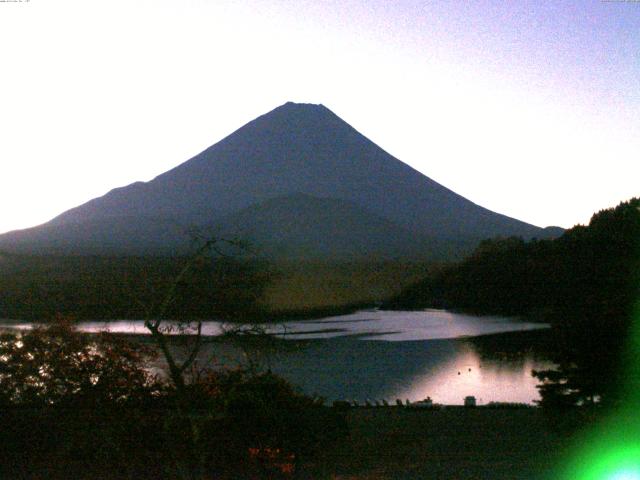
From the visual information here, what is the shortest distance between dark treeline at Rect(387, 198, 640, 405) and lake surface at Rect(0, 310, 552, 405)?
67.4 inches

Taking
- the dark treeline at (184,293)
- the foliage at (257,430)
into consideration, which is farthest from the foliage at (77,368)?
the foliage at (257,430)


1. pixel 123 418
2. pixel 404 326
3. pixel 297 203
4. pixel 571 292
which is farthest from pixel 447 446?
pixel 297 203

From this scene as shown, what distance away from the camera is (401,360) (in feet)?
65.9

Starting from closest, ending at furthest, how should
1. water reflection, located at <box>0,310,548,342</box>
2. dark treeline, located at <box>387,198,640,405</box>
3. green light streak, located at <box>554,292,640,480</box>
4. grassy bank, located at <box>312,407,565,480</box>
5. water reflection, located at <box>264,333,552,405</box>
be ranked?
green light streak, located at <box>554,292,640,480</box>
grassy bank, located at <box>312,407,565,480</box>
dark treeline, located at <box>387,198,640,405</box>
water reflection, located at <box>264,333,552,405</box>
water reflection, located at <box>0,310,548,342</box>

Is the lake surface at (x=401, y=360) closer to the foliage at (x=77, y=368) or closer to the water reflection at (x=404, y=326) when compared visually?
the water reflection at (x=404, y=326)

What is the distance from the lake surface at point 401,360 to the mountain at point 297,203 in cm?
2195

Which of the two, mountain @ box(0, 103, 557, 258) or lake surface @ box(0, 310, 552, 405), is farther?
mountain @ box(0, 103, 557, 258)

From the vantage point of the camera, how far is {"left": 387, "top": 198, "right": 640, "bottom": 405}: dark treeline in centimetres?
827

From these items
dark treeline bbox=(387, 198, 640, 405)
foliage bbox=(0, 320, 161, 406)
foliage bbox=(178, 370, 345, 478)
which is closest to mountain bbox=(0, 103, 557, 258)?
dark treeline bbox=(387, 198, 640, 405)

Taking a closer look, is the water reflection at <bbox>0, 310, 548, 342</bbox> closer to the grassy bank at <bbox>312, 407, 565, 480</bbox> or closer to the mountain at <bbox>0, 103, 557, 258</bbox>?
the grassy bank at <bbox>312, 407, 565, 480</bbox>

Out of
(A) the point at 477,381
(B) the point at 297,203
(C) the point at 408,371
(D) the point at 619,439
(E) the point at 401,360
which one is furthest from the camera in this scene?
(B) the point at 297,203

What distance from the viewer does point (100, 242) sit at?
4800cm

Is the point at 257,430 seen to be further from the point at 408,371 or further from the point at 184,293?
the point at 408,371

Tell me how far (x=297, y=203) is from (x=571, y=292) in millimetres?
46561
